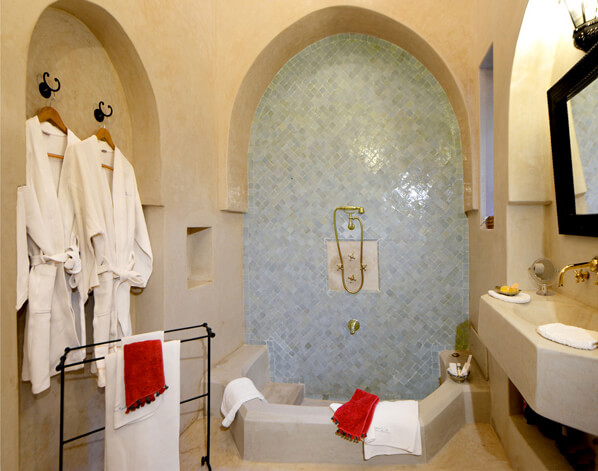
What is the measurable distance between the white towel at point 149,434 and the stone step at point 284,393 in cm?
129

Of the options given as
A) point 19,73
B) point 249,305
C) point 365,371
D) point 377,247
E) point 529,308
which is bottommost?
point 365,371

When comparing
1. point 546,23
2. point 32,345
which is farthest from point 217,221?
point 546,23

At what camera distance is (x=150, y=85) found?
7.36ft

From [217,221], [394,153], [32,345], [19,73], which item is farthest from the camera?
[394,153]

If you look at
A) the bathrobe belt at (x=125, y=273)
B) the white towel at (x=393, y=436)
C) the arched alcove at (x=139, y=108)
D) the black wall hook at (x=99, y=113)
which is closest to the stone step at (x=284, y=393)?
the white towel at (x=393, y=436)

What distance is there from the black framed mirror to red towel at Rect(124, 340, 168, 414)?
78.7 inches

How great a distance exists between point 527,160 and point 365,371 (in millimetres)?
2135

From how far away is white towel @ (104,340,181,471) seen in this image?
1661 millimetres

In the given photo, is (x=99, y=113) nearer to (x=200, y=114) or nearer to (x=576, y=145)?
(x=200, y=114)

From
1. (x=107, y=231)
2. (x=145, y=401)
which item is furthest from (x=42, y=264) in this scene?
(x=145, y=401)

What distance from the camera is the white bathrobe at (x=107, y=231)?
188 cm

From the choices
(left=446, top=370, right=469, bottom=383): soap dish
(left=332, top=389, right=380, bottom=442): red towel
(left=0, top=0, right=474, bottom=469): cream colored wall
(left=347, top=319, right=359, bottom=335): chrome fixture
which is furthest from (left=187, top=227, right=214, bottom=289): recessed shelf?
(left=446, top=370, right=469, bottom=383): soap dish

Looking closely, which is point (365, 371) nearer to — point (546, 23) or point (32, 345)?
point (32, 345)

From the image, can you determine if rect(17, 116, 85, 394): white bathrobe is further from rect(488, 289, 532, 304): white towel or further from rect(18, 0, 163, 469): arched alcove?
rect(488, 289, 532, 304): white towel
